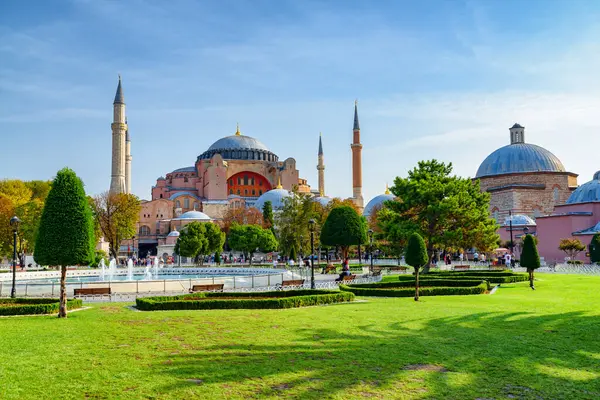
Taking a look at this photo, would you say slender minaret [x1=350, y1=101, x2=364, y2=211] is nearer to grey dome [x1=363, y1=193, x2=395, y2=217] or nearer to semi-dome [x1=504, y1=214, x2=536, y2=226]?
grey dome [x1=363, y1=193, x2=395, y2=217]

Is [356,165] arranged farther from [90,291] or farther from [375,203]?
[90,291]

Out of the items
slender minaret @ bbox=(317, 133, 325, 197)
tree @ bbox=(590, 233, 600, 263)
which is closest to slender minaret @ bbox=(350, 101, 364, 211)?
slender minaret @ bbox=(317, 133, 325, 197)

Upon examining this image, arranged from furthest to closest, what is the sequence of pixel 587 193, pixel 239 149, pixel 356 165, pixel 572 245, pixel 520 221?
pixel 239 149 → pixel 356 165 → pixel 520 221 → pixel 587 193 → pixel 572 245

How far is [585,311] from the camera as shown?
11.3 meters

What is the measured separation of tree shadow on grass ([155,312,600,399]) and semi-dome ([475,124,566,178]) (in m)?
43.9

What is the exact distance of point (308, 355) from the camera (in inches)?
280

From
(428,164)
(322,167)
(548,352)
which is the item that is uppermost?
(322,167)

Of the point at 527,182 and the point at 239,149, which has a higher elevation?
the point at 239,149

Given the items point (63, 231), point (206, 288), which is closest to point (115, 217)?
point (206, 288)

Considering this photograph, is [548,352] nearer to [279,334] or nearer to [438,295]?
[279,334]

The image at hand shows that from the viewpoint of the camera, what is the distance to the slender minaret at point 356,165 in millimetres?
68312

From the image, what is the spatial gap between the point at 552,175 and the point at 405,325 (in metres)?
45.3

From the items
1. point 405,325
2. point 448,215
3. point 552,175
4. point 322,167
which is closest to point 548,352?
point 405,325

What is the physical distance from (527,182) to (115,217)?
122ft
